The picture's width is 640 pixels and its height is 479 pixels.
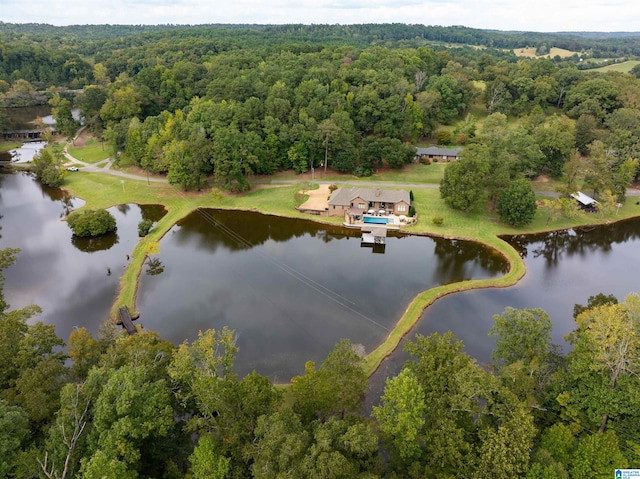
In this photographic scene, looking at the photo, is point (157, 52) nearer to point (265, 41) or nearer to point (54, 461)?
point (265, 41)

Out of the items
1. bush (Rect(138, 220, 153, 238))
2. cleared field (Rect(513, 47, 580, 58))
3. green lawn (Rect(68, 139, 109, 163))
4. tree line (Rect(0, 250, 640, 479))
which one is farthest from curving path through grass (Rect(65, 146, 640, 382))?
cleared field (Rect(513, 47, 580, 58))

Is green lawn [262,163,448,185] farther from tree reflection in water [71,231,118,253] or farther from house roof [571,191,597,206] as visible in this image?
tree reflection in water [71,231,118,253]

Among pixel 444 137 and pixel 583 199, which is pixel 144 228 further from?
pixel 444 137

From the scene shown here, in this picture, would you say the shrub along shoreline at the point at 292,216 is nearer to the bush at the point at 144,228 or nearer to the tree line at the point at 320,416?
the bush at the point at 144,228

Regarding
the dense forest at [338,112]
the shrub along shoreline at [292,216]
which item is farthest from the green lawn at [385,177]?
the shrub along shoreline at [292,216]

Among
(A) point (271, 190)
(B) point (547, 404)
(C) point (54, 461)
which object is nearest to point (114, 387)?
(C) point (54, 461)

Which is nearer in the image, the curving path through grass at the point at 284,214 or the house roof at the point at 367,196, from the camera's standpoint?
the curving path through grass at the point at 284,214
